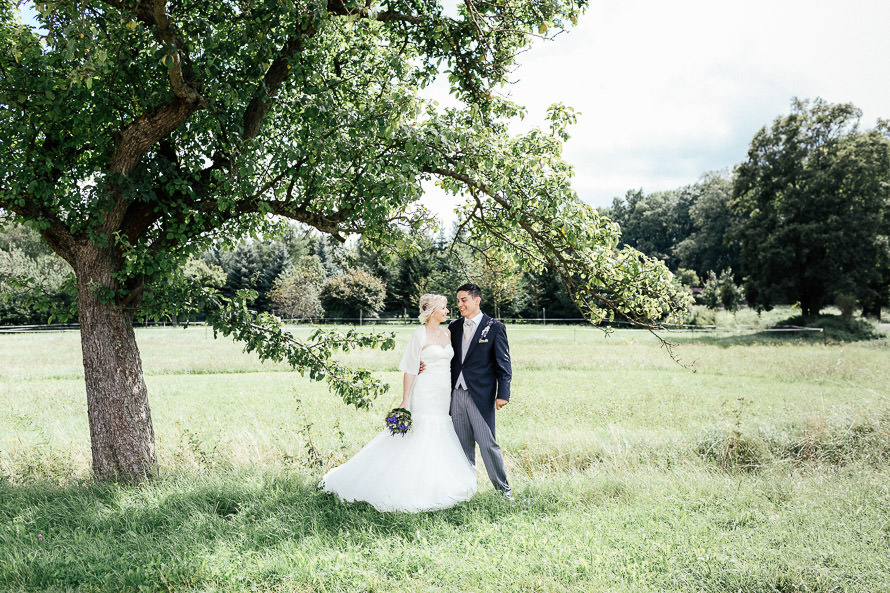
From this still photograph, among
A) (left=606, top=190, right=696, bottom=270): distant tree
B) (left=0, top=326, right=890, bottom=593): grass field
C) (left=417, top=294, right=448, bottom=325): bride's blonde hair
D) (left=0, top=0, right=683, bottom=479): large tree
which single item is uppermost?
(left=606, top=190, right=696, bottom=270): distant tree

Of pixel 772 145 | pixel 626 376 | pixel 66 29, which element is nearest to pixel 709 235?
pixel 772 145

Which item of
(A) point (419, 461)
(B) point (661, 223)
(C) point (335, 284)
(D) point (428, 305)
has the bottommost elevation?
(A) point (419, 461)

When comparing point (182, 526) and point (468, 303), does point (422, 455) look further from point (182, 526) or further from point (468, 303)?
point (182, 526)

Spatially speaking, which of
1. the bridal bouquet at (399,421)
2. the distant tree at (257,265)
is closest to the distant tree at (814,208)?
the bridal bouquet at (399,421)

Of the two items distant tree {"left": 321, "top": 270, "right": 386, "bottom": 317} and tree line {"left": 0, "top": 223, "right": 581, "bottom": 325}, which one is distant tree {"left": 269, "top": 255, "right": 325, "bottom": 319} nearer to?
tree line {"left": 0, "top": 223, "right": 581, "bottom": 325}

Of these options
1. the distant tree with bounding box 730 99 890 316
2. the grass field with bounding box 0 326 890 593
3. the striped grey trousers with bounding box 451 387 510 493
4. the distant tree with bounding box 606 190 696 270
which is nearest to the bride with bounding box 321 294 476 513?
the striped grey trousers with bounding box 451 387 510 493

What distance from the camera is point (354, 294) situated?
174 ft

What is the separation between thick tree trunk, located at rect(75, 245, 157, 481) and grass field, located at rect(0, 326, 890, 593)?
440 millimetres

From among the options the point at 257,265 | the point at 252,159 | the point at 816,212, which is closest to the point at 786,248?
the point at 816,212

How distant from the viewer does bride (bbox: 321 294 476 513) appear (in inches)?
217

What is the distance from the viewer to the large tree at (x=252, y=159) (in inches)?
226

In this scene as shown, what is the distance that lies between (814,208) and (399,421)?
134 ft

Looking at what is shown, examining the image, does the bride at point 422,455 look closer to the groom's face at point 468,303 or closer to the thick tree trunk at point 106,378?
the groom's face at point 468,303

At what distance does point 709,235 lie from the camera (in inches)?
2650
